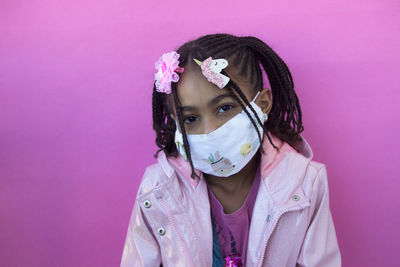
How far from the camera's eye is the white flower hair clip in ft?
3.58

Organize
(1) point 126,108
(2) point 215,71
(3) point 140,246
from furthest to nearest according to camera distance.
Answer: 1. (1) point 126,108
2. (3) point 140,246
3. (2) point 215,71

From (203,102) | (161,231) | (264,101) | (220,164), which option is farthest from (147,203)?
(264,101)

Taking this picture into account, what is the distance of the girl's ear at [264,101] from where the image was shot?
3.97 feet

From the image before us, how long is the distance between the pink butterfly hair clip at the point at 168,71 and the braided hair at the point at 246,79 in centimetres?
3

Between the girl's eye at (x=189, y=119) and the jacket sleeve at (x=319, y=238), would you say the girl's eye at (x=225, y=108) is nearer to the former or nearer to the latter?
the girl's eye at (x=189, y=119)

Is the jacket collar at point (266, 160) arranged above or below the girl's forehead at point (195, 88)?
below

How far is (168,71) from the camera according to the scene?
1.14 meters

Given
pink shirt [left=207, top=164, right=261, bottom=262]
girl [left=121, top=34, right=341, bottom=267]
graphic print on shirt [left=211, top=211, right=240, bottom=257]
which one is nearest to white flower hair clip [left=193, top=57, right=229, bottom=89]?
girl [left=121, top=34, right=341, bottom=267]

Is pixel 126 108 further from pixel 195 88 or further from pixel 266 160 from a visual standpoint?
pixel 266 160

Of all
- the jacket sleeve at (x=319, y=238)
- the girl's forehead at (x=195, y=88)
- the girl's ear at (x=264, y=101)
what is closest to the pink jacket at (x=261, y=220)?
the jacket sleeve at (x=319, y=238)

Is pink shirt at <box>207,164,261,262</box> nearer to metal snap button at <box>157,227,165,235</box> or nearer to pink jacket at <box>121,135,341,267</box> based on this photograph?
pink jacket at <box>121,135,341,267</box>

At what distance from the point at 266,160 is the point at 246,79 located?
0.27m

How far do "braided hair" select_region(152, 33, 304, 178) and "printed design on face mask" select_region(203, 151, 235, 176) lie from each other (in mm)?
68

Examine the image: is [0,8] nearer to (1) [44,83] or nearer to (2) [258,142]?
(1) [44,83]
